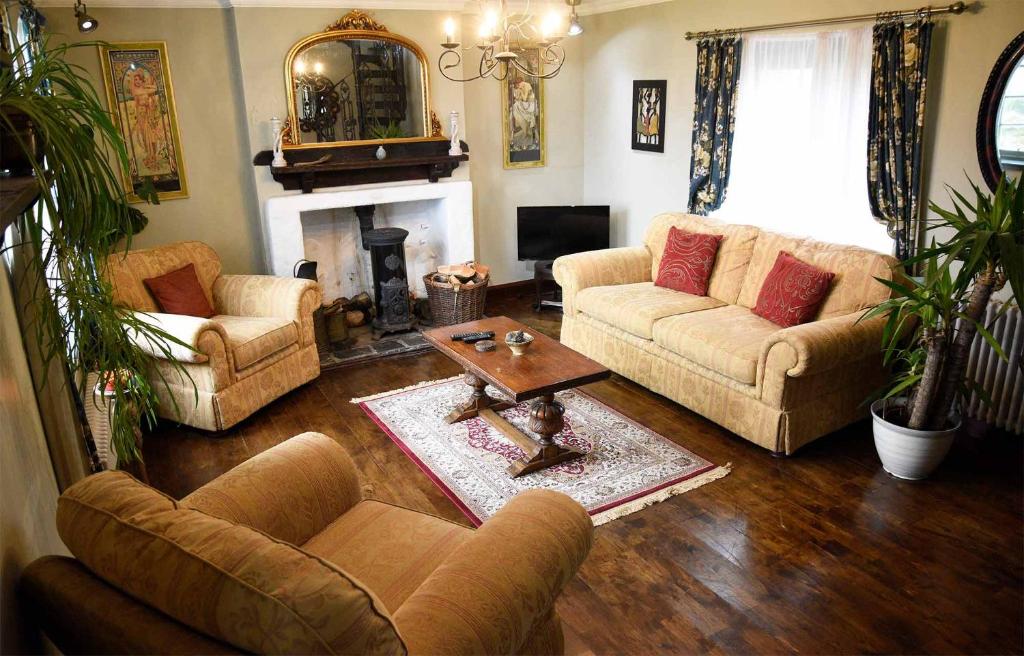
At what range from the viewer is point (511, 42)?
5863mm

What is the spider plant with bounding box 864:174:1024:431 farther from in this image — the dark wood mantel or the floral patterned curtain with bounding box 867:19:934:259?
the dark wood mantel

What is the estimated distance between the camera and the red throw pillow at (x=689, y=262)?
463 centimetres

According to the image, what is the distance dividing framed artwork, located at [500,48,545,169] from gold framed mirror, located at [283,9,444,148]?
81cm

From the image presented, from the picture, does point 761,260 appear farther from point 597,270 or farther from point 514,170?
point 514,170

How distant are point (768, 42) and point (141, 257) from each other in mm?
4143

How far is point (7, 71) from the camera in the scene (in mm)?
1518

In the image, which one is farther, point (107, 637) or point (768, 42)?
point (768, 42)

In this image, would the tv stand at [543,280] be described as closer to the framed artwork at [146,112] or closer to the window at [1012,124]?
the framed artwork at [146,112]

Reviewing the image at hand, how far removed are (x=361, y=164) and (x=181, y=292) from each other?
1.64m

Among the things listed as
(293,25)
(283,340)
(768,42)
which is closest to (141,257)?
(283,340)

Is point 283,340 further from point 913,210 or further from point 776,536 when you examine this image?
point 913,210

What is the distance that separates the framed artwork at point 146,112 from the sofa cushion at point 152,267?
1.80 feet

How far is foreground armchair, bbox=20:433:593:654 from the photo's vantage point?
4.06 ft

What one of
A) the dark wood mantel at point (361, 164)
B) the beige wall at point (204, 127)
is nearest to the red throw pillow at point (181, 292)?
the beige wall at point (204, 127)
